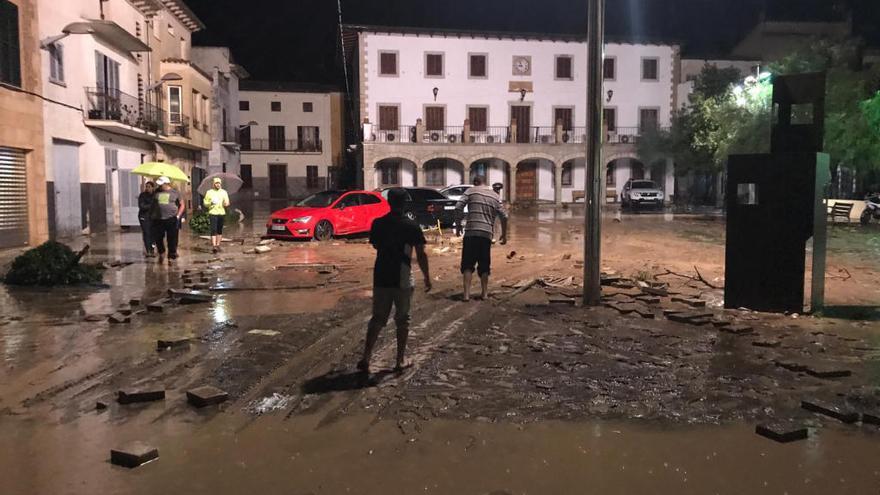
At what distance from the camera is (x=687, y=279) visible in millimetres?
11766

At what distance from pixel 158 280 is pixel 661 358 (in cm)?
870

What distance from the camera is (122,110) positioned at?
79.8ft

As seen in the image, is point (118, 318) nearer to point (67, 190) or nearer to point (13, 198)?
point (13, 198)

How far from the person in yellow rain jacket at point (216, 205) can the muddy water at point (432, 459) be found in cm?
1097

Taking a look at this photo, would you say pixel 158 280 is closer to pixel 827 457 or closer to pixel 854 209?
pixel 827 457

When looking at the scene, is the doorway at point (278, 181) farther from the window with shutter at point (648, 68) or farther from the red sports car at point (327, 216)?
the red sports car at point (327, 216)

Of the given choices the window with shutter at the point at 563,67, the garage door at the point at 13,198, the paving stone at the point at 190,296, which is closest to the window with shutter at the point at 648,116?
the window with shutter at the point at 563,67

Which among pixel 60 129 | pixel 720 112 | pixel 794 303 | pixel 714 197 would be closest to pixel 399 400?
pixel 794 303

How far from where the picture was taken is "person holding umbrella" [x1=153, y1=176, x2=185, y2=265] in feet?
45.7

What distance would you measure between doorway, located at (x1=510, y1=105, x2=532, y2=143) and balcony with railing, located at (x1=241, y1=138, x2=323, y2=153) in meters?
19.0

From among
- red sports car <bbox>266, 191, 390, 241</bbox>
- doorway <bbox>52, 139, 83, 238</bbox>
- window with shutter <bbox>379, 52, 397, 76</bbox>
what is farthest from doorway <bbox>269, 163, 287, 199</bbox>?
red sports car <bbox>266, 191, 390, 241</bbox>

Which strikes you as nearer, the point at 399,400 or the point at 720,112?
the point at 399,400

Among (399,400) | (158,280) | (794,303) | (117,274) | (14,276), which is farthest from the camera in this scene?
(117,274)

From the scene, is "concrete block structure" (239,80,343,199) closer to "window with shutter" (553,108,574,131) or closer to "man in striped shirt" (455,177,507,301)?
"window with shutter" (553,108,574,131)
